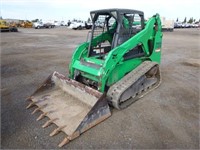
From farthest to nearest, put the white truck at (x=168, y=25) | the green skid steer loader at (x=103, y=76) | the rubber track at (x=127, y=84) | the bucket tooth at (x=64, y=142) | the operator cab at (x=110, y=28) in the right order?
the white truck at (x=168, y=25) → the operator cab at (x=110, y=28) → the rubber track at (x=127, y=84) → the green skid steer loader at (x=103, y=76) → the bucket tooth at (x=64, y=142)

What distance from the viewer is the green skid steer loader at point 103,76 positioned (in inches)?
144

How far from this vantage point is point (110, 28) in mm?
5465

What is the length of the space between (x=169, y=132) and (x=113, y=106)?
4.02 ft

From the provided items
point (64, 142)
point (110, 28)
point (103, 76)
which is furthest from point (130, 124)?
point (110, 28)

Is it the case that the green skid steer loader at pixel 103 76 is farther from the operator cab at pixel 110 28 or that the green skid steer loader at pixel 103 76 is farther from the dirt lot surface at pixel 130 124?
the dirt lot surface at pixel 130 124

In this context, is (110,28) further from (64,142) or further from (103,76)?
(64,142)

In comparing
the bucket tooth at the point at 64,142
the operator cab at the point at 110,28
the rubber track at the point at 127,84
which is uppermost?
the operator cab at the point at 110,28

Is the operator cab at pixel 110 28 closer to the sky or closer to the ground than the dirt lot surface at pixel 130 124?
closer to the sky

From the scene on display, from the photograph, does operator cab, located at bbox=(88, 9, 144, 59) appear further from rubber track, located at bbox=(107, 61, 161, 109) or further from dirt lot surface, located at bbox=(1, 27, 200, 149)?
dirt lot surface, located at bbox=(1, 27, 200, 149)

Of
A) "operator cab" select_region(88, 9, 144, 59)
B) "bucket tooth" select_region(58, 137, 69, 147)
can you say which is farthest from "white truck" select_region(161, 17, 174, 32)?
"bucket tooth" select_region(58, 137, 69, 147)

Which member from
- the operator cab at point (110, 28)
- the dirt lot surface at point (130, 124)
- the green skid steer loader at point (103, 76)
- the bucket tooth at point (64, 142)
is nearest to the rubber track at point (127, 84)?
the green skid steer loader at point (103, 76)

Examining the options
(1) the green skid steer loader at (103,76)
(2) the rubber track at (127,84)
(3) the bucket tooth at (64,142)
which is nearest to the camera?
(3) the bucket tooth at (64,142)

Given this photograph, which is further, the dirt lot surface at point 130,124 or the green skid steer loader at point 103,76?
the green skid steer loader at point 103,76

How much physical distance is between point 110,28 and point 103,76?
1.95 metres
